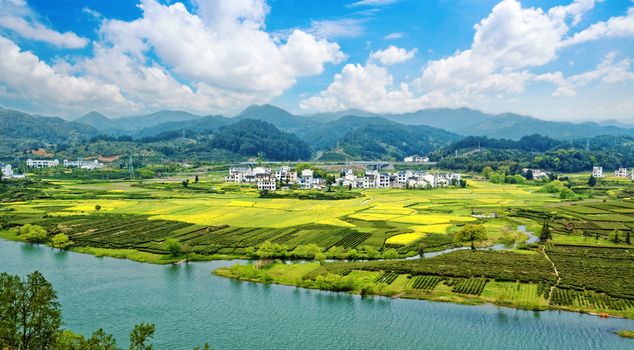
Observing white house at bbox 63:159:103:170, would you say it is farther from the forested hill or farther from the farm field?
the forested hill

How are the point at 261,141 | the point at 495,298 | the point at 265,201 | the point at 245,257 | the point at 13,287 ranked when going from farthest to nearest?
1. the point at 261,141
2. the point at 265,201
3. the point at 245,257
4. the point at 495,298
5. the point at 13,287

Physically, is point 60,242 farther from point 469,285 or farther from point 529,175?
point 529,175

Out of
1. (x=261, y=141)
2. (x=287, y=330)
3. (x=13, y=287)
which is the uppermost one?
(x=261, y=141)

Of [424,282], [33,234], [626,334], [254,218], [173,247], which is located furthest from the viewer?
[254,218]

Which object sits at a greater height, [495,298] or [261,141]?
[261,141]

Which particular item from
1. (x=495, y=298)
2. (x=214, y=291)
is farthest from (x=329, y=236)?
(x=495, y=298)

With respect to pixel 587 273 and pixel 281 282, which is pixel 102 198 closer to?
pixel 281 282

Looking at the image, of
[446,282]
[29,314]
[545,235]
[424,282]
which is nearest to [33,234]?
[29,314]
